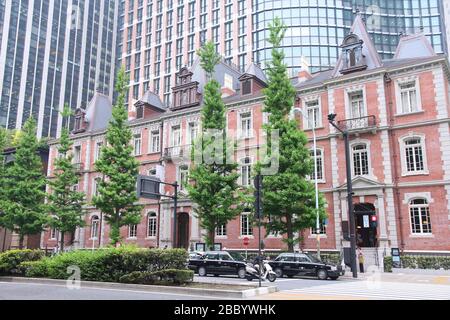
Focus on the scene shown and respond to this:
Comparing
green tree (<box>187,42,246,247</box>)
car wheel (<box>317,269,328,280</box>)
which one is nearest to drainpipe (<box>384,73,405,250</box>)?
car wheel (<box>317,269,328,280</box>)

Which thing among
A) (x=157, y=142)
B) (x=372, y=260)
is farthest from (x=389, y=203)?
(x=157, y=142)

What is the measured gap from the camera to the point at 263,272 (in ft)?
61.9

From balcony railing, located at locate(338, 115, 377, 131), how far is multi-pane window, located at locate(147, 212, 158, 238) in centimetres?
1797

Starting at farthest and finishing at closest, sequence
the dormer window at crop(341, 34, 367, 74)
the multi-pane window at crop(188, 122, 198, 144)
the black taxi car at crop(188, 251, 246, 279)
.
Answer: the multi-pane window at crop(188, 122, 198, 144), the dormer window at crop(341, 34, 367, 74), the black taxi car at crop(188, 251, 246, 279)

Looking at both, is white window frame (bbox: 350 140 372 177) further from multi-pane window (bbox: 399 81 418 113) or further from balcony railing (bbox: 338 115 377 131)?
multi-pane window (bbox: 399 81 418 113)

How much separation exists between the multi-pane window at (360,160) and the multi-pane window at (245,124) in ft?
27.5

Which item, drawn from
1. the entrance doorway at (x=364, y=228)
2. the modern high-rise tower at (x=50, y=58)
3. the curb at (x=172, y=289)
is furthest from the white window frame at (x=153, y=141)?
the modern high-rise tower at (x=50, y=58)

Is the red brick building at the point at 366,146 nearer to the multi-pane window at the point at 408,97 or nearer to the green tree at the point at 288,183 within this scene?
the multi-pane window at the point at 408,97

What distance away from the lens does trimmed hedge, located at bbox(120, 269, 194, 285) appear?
14375 mm

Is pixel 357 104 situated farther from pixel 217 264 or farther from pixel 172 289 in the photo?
pixel 172 289

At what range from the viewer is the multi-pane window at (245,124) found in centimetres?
3326

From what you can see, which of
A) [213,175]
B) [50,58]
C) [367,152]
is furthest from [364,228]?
[50,58]

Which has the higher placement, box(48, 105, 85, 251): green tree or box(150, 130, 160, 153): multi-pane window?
box(150, 130, 160, 153): multi-pane window

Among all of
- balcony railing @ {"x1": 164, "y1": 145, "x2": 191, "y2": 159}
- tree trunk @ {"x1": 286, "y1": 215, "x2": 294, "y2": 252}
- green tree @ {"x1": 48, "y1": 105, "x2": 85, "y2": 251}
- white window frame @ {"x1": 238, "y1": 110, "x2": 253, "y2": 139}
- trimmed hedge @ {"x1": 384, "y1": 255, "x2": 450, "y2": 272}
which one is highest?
white window frame @ {"x1": 238, "y1": 110, "x2": 253, "y2": 139}
